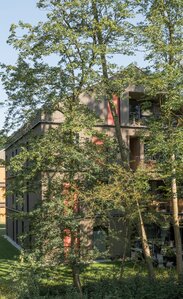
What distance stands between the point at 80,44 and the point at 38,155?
5.11m

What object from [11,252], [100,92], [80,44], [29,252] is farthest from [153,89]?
[11,252]

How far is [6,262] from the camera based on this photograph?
84.7 ft

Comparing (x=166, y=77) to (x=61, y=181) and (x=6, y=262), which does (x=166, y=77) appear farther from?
(x=6, y=262)

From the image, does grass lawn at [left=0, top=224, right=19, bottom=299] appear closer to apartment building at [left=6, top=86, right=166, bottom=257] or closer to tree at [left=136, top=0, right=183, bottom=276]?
apartment building at [left=6, top=86, right=166, bottom=257]

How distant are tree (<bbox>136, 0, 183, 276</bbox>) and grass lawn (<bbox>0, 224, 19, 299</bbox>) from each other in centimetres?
780

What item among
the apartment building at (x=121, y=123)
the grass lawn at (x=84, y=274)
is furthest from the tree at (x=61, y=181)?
the apartment building at (x=121, y=123)

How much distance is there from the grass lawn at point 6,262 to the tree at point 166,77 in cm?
780

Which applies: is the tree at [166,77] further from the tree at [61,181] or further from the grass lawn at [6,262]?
the grass lawn at [6,262]

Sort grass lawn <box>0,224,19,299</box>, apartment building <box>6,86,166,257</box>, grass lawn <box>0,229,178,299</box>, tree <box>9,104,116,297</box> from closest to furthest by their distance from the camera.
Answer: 1. tree <box>9,104,116,297</box>
2. grass lawn <box>0,229,178,299</box>
3. grass lawn <box>0,224,19,299</box>
4. apartment building <box>6,86,166,257</box>

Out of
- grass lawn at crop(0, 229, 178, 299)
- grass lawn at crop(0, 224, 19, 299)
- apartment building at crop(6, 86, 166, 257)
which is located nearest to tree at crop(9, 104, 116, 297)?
grass lawn at crop(0, 229, 178, 299)

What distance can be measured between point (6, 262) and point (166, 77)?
1649cm

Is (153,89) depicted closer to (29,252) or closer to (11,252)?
(29,252)

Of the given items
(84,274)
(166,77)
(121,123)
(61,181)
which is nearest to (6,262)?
(84,274)

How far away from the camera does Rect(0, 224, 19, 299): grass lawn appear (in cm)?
1733
